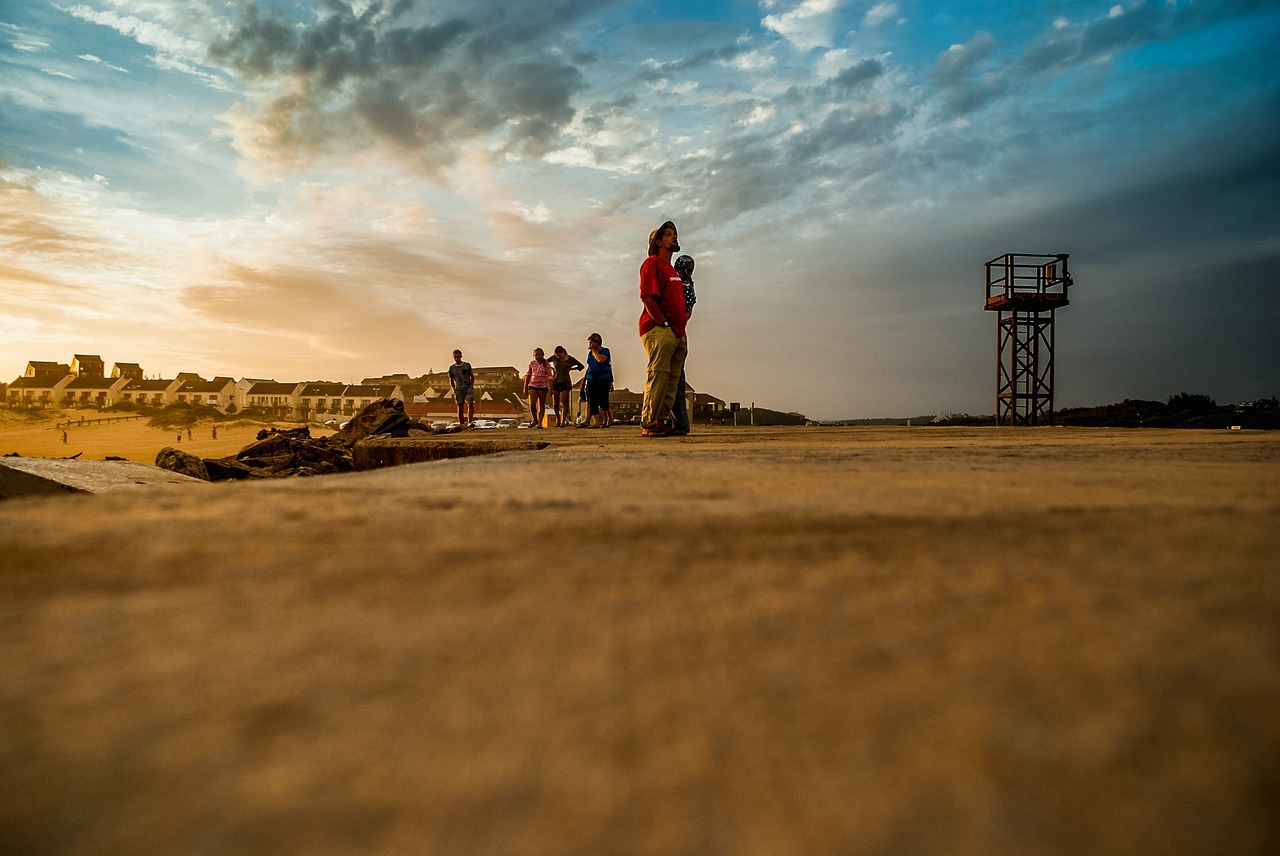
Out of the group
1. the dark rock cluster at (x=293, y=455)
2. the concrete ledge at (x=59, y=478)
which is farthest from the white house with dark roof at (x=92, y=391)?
the concrete ledge at (x=59, y=478)

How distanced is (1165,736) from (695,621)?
0.99ft

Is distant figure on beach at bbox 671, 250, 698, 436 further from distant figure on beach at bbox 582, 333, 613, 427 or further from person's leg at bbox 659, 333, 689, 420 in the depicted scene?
distant figure on beach at bbox 582, 333, 613, 427

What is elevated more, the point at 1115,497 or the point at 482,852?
the point at 1115,497

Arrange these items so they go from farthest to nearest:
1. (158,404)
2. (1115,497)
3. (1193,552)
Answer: (158,404), (1115,497), (1193,552)

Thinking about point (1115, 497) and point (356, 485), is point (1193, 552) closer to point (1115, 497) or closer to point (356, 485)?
point (1115, 497)

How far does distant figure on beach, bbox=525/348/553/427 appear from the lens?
1295 cm

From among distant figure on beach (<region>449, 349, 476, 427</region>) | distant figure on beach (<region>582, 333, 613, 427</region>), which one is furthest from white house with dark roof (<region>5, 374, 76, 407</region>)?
distant figure on beach (<region>582, 333, 613, 427</region>)

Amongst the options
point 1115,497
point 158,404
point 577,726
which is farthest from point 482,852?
point 158,404

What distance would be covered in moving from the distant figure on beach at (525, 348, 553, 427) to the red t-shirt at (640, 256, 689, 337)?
7.91m

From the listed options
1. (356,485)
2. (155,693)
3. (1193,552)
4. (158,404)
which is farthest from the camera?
(158,404)

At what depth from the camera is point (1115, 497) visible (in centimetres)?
92

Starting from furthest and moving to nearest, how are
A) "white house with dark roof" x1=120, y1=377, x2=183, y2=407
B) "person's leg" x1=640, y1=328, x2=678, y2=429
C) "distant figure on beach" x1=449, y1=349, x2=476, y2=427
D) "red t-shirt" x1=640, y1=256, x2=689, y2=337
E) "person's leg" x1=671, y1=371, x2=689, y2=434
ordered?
1. "white house with dark roof" x1=120, y1=377, x2=183, y2=407
2. "distant figure on beach" x1=449, y1=349, x2=476, y2=427
3. "person's leg" x1=671, y1=371, x2=689, y2=434
4. "person's leg" x1=640, y1=328, x2=678, y2=429
5. "red t-shirt" x1=640, y1=256, x2=689, y2=337

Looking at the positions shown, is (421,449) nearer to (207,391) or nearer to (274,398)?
(274,398)

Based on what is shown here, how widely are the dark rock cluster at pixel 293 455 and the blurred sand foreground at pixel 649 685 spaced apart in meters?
5.33
